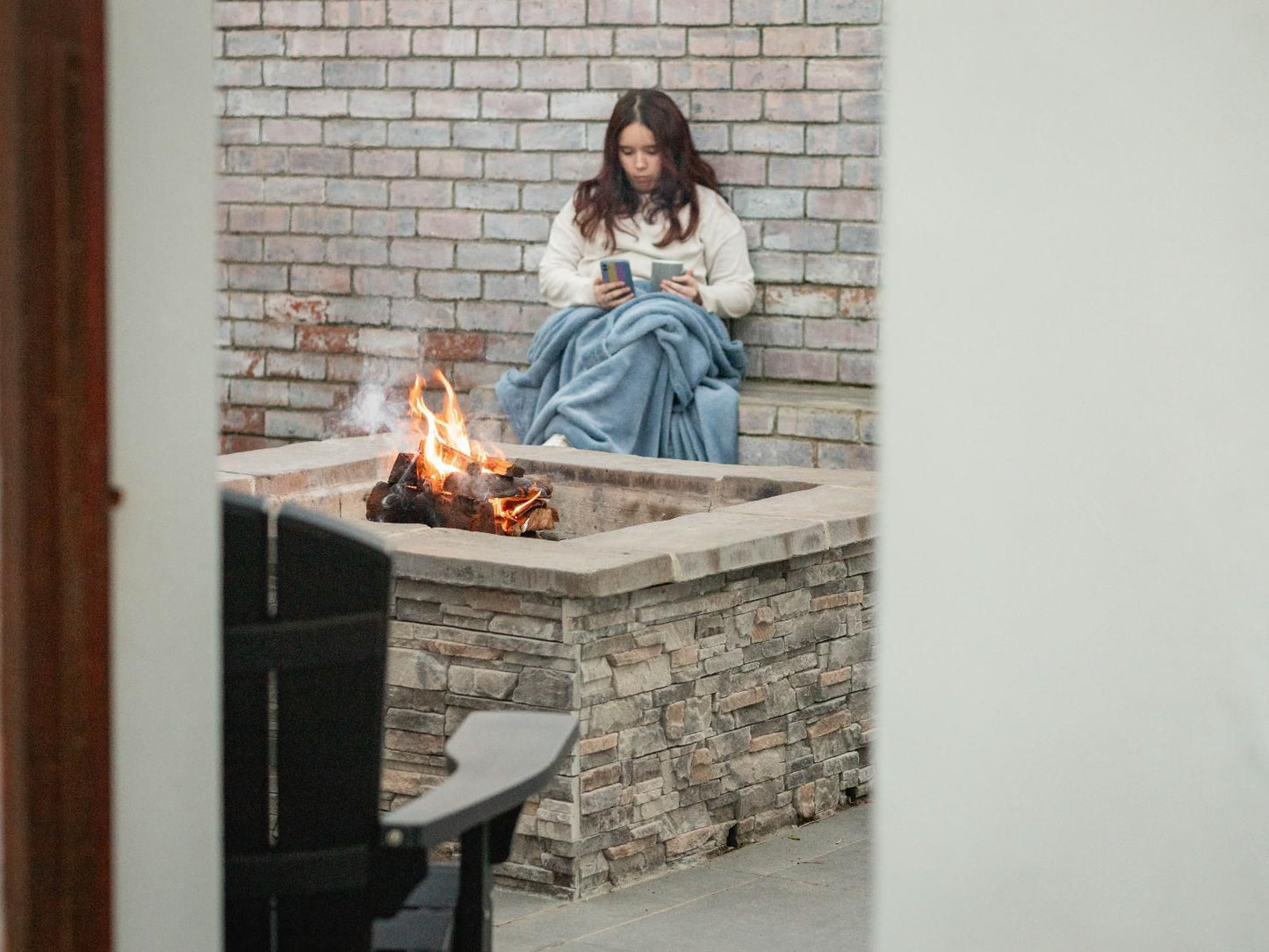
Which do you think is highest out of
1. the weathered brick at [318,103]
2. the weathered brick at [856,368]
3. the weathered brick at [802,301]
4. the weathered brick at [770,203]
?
the weathered brick at [318,103]

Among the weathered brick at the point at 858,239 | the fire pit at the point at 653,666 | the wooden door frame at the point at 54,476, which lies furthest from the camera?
the weathered brick at the point at 858,239

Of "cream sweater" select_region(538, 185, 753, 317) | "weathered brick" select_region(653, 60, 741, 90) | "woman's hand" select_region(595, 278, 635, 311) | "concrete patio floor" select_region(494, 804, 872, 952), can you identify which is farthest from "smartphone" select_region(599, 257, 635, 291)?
"concrete patio floor" select_region(494, 804, 872, 952)

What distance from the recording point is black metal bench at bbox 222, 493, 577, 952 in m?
1.76

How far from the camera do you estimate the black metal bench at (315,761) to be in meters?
1.76

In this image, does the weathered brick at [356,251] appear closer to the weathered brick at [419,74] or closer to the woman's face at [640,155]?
the weathered brick at [419,74]

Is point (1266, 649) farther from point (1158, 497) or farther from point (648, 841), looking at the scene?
point (648, 841)

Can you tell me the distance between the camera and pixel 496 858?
1.90 meters

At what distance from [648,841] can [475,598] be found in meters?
0.55

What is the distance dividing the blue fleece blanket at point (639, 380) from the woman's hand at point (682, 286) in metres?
0.05

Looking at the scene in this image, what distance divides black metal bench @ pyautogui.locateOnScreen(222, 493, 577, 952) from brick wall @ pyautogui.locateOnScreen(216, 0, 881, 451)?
452 cm

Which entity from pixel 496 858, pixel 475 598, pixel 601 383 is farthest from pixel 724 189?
pixel 496 858

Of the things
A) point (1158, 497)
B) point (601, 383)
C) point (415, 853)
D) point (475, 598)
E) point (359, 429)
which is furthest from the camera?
point (359, 429)

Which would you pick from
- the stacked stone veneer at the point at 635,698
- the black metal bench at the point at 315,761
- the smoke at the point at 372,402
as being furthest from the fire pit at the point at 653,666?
the smoke at the point at 372,402

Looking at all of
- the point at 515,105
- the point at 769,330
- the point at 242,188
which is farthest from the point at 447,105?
the point at 769,330
